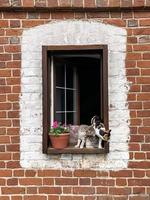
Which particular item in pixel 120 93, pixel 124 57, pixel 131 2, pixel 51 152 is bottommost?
pixel 51 152

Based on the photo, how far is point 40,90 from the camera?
18.2ft

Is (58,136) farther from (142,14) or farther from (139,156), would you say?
(142,14)

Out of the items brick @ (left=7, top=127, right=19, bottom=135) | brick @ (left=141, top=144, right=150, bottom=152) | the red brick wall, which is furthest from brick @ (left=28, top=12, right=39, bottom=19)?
brick @ (left=141, top=144, right=150, bottom=152)

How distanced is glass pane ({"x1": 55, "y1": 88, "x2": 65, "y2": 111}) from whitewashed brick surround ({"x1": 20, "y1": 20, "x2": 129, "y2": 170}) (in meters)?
0.27

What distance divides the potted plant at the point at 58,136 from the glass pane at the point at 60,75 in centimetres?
52

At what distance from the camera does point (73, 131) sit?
5723 mm

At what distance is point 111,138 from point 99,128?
0.59 ft

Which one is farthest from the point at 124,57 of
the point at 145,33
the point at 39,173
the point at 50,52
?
the point at 39,173

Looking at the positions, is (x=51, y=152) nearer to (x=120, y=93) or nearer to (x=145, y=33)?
(x=120, y=93)

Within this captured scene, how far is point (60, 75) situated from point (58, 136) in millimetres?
783

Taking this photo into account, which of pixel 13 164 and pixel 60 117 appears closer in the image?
pixel 13 164

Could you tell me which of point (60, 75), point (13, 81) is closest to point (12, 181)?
point (13, 81)

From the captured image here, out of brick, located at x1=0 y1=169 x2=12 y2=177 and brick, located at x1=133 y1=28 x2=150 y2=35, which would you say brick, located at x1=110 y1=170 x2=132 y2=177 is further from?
brick, located at x1=133 y1=28 x2=150 y2=35

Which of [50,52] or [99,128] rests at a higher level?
[50,52]
